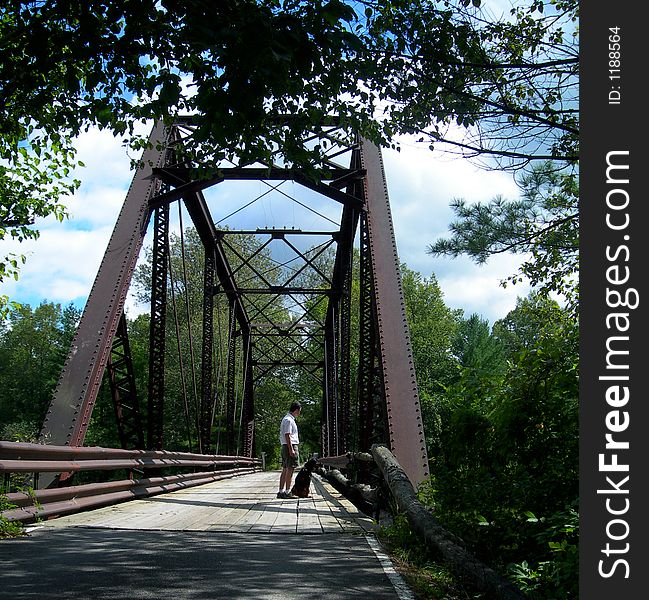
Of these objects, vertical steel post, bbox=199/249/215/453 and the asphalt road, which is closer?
the asphalt road

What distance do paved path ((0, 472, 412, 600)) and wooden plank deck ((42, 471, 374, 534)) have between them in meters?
0.01

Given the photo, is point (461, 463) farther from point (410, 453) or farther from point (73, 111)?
point (73, 111)

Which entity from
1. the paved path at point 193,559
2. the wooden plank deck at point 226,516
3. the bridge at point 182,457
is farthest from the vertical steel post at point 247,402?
the paved path at point 193,559

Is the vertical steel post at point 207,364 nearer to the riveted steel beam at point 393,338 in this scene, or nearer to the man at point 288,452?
the man at point 288,452

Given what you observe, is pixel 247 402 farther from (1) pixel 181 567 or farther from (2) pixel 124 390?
(1) pixel 181 567

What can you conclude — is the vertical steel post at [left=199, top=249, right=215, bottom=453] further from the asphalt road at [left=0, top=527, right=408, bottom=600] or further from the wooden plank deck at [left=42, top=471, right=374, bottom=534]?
the asphalt road at [left=0, top=527, right=408, bottom=600]

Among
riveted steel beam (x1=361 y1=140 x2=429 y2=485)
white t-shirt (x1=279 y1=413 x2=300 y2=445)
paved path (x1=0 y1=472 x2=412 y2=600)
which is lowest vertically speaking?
paved path (x1=0 y1=472 x2=412 y2=600)

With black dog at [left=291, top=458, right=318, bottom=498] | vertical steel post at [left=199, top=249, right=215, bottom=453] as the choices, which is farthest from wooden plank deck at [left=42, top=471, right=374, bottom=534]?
vertical steel post at [left=199, top=249, right=215, bottom=453]

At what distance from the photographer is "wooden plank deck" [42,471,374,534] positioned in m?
7.18

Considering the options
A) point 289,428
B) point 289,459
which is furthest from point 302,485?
point 289,428

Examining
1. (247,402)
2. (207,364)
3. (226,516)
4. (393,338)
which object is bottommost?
(226,516)

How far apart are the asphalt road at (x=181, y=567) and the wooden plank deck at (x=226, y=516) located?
2.02 ft

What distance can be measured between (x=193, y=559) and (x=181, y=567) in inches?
13.5

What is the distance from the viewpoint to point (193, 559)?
203 inches
